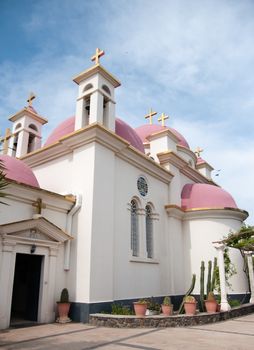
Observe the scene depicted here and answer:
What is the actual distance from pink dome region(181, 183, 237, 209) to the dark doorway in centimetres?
862

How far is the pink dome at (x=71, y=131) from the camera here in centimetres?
1397

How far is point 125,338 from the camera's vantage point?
7652mm

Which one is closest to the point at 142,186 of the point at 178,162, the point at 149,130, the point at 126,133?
the point at 126,133

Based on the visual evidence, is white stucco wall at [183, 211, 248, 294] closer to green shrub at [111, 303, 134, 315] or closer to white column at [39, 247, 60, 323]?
green shrub at [111, 303, 134, 315]

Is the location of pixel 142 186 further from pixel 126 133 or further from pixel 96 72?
pixel 96 72

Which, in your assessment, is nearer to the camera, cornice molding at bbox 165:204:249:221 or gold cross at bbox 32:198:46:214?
gold cross at bbox 32:198:46:214

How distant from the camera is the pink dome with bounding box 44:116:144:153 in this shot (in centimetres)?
1397

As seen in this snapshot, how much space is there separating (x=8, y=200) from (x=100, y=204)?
307cm

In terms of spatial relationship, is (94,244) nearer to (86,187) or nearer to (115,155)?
(86,187)

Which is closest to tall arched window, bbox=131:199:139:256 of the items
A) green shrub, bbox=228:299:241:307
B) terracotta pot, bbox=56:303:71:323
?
terracotta pot, bbox=56:303:71:323

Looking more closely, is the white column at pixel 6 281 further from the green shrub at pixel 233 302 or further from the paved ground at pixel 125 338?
the green shrub at pixel 233 302

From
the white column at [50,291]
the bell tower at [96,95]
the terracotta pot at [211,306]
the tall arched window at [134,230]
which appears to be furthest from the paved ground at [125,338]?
the bell tower at [96,95]

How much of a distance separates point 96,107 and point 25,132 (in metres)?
5.43

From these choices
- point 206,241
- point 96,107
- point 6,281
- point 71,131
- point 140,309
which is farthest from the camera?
point 206,241
